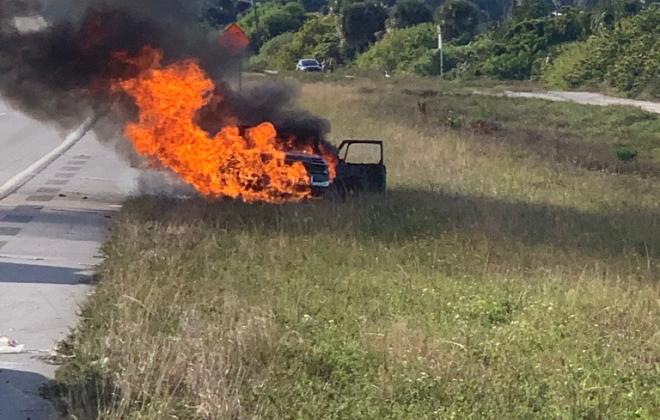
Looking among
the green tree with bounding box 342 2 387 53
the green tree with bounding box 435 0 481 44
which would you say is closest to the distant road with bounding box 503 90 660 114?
the green tree with bounding box 435 0 481 44

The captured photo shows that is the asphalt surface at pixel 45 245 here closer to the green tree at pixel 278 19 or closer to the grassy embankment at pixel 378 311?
the grassy embankment at pixel 378 311

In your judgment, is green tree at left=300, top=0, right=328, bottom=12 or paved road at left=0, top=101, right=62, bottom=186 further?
green tree at left=300, top=0, right=328, bottom=12

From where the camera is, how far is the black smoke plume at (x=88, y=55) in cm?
1545

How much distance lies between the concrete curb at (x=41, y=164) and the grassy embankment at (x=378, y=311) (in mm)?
2343

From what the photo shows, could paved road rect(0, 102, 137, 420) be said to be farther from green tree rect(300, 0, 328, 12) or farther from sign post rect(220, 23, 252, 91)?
green tree rect(300, 0, 328, 12)

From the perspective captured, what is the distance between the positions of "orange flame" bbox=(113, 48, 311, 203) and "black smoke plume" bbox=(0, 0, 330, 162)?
0.72ft

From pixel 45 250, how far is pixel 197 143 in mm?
3453

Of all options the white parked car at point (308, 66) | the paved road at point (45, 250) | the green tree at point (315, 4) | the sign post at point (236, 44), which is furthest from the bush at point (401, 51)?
the sign post at point (236, 44)

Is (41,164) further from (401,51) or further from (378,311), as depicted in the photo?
(401,51)

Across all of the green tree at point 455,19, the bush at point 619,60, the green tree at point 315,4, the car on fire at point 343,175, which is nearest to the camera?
the car on fire at point 343,175

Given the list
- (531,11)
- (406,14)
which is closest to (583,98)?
(531,11)

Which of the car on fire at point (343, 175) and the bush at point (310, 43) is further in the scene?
the bush at point (310, 43)

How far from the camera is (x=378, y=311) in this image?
9.25 meters

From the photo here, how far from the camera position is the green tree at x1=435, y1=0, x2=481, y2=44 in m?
76.6
